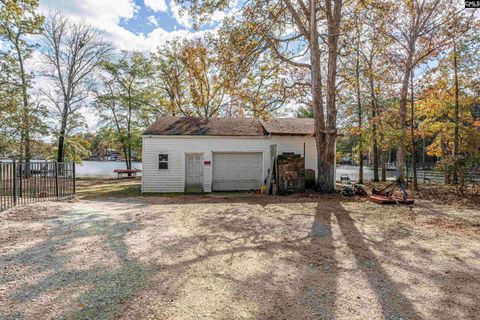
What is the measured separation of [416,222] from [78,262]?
809 cm

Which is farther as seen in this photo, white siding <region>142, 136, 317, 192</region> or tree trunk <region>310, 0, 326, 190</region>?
white siding <region>142, 136, 317, 192</region>

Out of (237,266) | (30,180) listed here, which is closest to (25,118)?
(30,180)

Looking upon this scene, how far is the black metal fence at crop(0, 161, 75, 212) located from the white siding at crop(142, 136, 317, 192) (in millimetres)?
3496

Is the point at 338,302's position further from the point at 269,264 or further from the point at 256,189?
the point at 256,189

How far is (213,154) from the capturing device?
1408cm

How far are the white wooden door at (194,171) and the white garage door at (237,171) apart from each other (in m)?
0.76

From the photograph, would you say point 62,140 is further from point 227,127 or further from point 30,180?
point 227,127

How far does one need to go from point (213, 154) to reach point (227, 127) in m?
1.86

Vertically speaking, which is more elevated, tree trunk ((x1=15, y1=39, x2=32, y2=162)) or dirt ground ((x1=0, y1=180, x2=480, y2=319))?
tree trunk ((x1=15, y1=39, x2=32, y2=162))

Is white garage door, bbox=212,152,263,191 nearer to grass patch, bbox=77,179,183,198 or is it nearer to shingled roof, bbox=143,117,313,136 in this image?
shingled roof, bbox=143,117,313,136

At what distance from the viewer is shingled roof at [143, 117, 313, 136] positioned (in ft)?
45.6

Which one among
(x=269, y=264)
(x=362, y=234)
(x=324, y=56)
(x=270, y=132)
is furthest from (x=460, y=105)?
(x=269, y=264)

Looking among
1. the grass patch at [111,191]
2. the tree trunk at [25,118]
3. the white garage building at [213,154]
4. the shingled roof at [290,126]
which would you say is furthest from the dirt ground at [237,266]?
the tree trunk at [25,118]

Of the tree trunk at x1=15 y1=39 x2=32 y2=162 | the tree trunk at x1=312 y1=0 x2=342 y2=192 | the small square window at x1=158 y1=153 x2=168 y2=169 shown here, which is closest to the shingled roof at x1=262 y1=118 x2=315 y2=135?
the tree trunk at x1=312 y1=0 x2=342 y2=192
